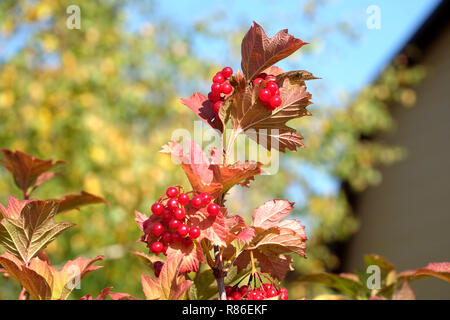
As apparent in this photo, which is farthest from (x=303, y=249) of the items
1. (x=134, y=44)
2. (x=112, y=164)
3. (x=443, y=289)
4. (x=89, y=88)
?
(x=443, y=289)

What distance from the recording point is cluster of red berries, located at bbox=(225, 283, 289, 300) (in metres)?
0.58

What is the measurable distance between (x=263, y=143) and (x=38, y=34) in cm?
310

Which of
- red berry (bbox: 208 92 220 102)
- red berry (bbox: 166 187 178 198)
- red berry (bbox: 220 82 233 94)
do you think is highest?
Answer: red berry (bbox: 220 82 233 94)

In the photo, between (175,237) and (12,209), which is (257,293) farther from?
(12,209)

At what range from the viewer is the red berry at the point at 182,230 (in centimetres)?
56

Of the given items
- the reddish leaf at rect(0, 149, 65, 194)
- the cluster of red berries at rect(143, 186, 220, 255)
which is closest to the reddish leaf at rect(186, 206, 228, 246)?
the cluster of red berries at rect(143, 186, 220, 255)

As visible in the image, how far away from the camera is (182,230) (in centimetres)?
56

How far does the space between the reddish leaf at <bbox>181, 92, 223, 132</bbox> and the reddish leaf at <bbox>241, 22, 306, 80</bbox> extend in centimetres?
7

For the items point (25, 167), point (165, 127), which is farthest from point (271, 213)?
point (165, 127)

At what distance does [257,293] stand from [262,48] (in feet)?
1.08

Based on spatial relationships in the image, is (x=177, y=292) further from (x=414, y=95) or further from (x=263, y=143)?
(x=414, y=95)

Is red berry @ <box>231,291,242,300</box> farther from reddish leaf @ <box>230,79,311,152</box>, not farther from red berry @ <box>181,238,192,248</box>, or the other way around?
reddish leaf @ <box>230,79,311,152</box>
